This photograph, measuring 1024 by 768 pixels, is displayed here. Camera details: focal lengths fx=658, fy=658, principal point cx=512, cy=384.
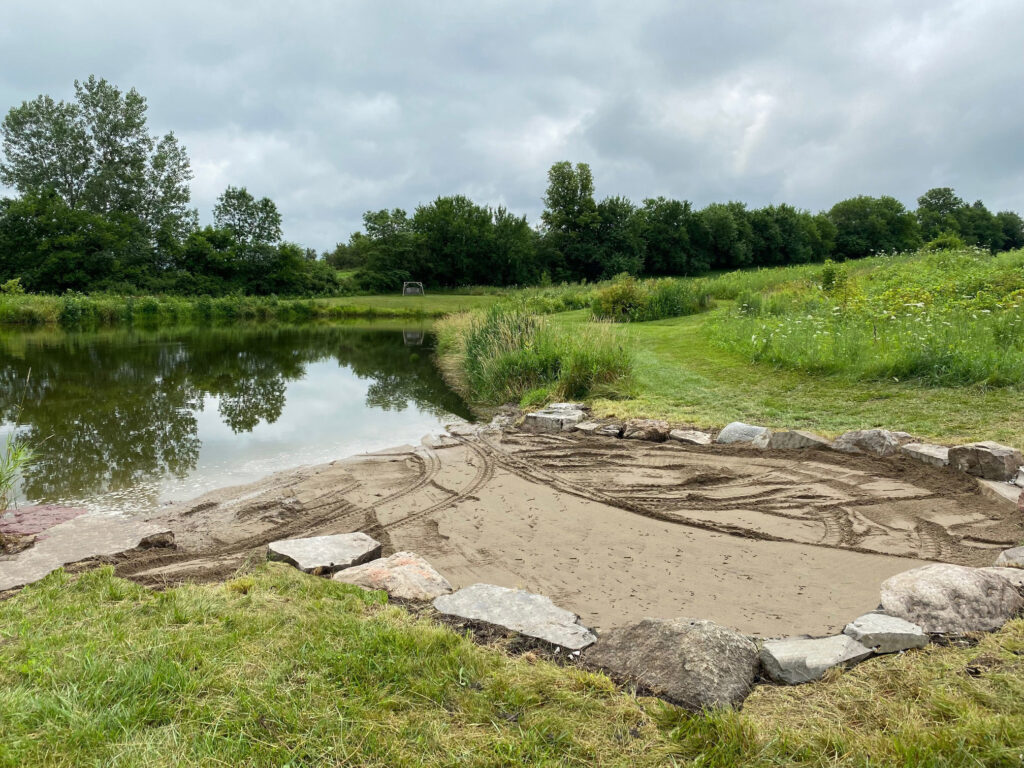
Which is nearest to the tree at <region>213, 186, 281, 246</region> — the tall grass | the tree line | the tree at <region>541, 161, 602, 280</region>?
the tree line

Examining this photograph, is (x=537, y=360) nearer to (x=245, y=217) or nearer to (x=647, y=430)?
(x=647, y=430)

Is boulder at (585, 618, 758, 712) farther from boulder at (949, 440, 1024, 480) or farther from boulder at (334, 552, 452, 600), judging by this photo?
boulder at (949, 440, 1024, 480)

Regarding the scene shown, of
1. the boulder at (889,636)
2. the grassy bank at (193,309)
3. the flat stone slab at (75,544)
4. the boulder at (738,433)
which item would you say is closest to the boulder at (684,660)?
the boulder at (889,636)

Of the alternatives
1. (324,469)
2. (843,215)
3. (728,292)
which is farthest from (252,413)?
(843,215)

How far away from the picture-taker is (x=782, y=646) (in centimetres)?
321

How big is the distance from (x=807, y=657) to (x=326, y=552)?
3.17m

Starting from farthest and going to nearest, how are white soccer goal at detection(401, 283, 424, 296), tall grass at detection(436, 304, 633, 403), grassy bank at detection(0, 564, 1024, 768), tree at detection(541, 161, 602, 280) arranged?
tree at detection(541, 161, 602, 280) → white soccer goal at detection(401, 283, 424, 296) → tall grass at detection(436, 304, 633, 403) → grassy bank at detection(0, 564, 1024, 768)

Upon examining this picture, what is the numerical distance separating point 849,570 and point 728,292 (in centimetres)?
2419

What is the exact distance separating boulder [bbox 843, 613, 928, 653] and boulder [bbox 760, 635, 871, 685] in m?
0.05

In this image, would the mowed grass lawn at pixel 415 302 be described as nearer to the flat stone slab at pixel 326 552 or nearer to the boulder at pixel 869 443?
the boulder at pixel 869 443

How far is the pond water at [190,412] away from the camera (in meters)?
8.10

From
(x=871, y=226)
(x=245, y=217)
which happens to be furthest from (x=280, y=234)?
(x=871, y=226)

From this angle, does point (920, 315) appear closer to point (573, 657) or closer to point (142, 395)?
point (573, 657)

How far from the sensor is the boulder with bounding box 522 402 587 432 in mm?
9555
